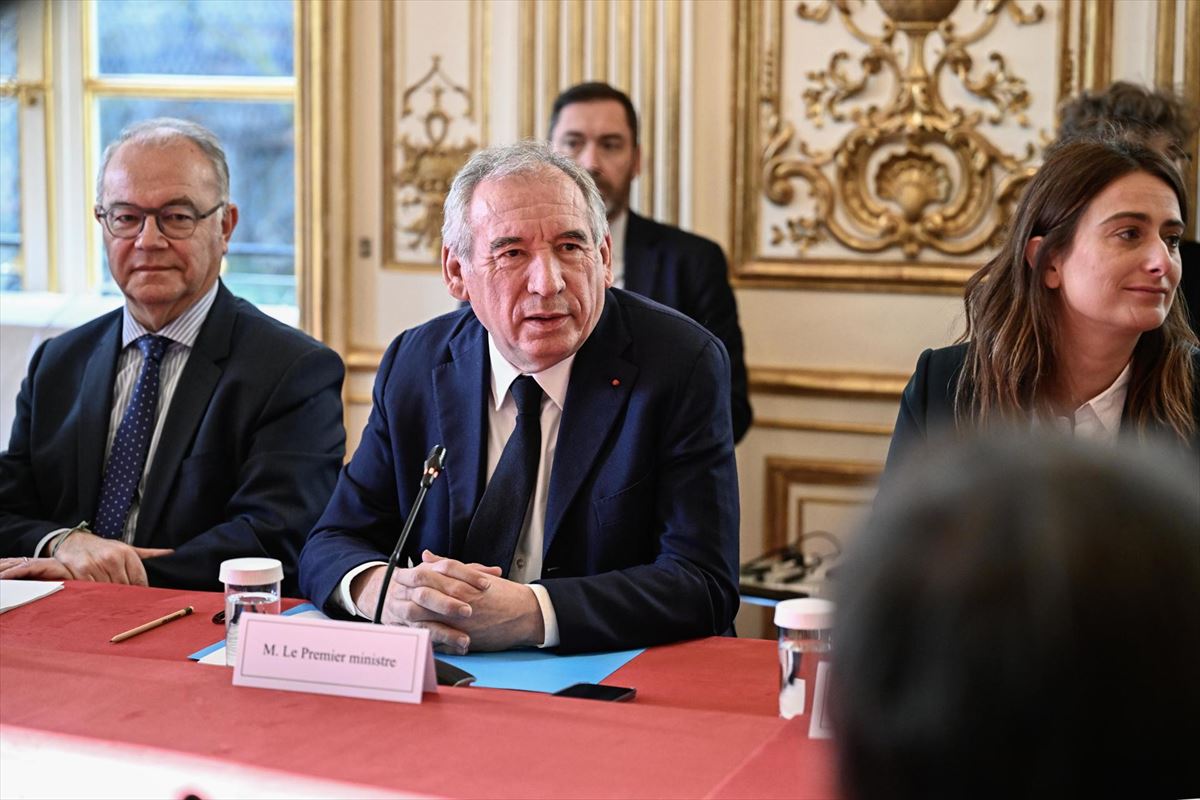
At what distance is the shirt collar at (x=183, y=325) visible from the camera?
2.93 metres

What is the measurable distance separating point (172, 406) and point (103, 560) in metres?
0.41

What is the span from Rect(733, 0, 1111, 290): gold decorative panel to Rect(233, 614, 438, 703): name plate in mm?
2720

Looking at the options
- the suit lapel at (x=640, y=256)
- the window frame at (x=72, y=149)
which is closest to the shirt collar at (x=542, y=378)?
the suit lapel at (x=640, y=256)

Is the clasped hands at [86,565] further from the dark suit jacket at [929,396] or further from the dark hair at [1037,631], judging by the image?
the dark hair at [1037,631]

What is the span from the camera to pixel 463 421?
7.90ft

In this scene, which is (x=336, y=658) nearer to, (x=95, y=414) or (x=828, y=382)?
(x=95, y=414)

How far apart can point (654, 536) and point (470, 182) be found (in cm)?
65

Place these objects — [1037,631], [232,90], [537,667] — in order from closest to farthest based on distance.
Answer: [1037,631]
[537,667]
[232,90]

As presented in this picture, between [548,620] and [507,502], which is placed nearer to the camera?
[548,620]

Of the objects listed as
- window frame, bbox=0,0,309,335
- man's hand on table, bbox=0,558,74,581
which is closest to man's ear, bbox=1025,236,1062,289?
man's hand on table, bbox=0,558,74,581

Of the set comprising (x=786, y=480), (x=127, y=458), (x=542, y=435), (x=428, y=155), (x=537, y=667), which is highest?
(x=428, y=155)

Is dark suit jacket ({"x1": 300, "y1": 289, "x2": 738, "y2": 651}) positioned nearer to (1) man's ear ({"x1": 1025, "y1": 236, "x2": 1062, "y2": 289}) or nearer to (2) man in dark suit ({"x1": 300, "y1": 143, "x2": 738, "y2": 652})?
(2) man in dark suit ({"x1": 300, "y1": 143, "x2": 738, "y2": 652})

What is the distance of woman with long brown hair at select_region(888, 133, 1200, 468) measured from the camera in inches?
98.5

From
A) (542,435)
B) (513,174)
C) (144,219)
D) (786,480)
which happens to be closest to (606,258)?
(513,174)
